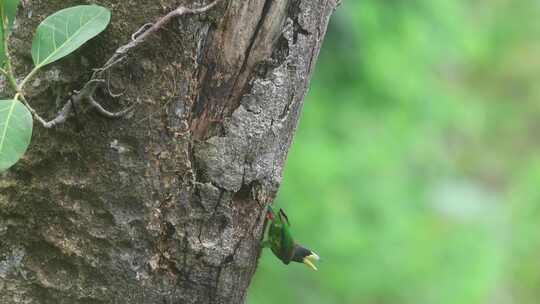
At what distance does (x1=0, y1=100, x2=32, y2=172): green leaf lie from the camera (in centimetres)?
121

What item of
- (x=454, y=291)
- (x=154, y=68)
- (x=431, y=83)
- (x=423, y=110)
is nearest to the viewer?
(x=154, y=68)

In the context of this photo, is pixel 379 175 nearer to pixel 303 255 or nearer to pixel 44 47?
pixel 303 255

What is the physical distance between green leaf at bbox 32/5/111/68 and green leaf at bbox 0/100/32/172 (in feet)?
0.28

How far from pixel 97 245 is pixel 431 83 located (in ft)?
12.3

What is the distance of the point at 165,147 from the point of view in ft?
4.42

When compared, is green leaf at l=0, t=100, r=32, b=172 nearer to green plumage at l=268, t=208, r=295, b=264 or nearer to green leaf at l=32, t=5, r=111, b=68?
green leaf at l=32, t=5, r=111, b=68

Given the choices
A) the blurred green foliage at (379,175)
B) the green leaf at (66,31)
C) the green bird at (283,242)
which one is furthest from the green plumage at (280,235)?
the blurred green foliage at (379,175)

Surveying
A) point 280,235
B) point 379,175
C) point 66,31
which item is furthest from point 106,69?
point 379,175

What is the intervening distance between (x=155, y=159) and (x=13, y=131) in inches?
9.3

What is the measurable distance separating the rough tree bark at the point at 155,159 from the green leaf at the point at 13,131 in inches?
3.8

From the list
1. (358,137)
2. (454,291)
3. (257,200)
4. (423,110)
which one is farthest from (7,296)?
(454,291)

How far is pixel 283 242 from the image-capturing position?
1.55 m

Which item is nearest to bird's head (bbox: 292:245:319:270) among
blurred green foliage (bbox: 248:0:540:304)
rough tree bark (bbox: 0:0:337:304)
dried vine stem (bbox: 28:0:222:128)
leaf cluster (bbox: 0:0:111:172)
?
rough tree bark (bbox: 0:0:337:304)

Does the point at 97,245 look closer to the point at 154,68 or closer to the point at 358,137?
the point at 154,68
